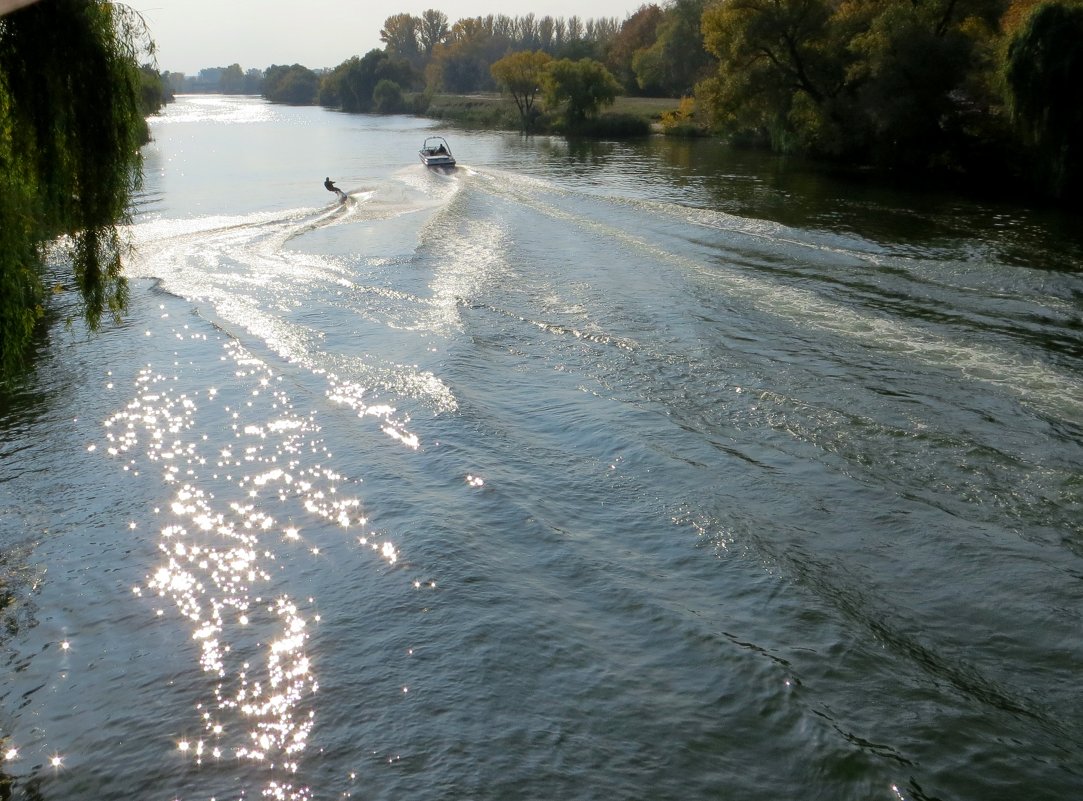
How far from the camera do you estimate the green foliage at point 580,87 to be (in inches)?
2719

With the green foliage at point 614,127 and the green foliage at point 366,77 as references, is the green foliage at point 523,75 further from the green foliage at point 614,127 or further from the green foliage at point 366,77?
the green foliage at point 366,77

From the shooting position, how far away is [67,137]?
29.9 feet

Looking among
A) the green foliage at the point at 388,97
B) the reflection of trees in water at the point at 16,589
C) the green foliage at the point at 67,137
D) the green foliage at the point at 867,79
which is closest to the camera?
the green foliage at the point at 67,137

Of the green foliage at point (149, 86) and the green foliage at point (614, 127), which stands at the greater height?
the green foliage at point (614, 127)

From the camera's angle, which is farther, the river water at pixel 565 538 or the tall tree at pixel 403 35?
the tall tree at pixel 403 35

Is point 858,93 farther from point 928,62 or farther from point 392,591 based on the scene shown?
point 392,591

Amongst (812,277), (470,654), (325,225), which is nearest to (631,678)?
(470,654)

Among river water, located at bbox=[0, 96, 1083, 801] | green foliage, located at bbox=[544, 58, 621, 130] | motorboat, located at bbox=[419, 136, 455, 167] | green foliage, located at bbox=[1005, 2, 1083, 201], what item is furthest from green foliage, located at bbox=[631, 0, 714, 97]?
river water, located at bbox=[0, 96, 1083, 801]

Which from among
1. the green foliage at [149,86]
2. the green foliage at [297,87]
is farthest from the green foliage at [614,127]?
the green foliage at [297,87]

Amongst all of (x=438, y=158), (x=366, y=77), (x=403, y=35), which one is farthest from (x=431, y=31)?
(x=438, y=158)

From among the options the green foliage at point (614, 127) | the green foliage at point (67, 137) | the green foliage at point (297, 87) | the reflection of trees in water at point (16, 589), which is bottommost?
the reflection of trees in water at point (16, 589)

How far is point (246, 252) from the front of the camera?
88.9 ft

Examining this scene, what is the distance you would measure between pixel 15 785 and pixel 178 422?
8.24 meters

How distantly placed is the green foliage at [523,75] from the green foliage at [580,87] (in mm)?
6535
